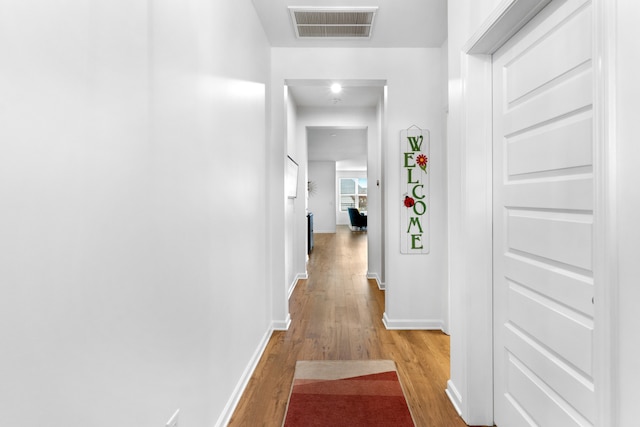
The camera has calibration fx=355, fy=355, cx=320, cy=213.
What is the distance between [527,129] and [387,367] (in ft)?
5.84

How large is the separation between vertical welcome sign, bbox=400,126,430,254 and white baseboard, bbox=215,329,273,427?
1.50 m

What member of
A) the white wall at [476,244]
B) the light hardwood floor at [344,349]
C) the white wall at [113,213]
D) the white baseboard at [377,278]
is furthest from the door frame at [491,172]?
the white baseboard at [377,278]

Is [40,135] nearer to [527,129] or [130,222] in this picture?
[130,222]

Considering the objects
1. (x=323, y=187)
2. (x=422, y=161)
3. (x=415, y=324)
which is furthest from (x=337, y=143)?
(x=415, y=324)

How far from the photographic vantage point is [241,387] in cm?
215

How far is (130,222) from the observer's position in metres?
1.05

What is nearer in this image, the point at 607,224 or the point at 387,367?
the point at 607,224

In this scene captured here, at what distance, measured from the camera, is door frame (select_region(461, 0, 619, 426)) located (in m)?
0.95

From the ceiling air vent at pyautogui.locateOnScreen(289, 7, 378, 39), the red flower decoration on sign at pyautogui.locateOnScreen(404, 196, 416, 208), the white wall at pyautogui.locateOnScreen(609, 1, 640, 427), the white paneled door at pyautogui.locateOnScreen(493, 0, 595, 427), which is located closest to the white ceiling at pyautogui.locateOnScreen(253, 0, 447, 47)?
the ceiling air vent at pyautogui.locateOnScreen(289, 7, 378, 39)

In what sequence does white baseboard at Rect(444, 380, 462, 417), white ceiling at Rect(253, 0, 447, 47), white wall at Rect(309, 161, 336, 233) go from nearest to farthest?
white baseboard at Rect(444, 380, 462, 417) → white ceiling at Rect(253, 0, 447, 47) → white wall at Rect(309, 161, 336, 233)

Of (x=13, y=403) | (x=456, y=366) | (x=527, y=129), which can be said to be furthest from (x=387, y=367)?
(x=13, y=403)

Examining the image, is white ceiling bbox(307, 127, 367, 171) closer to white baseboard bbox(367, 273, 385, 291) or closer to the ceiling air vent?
white baseboard bbox(367, 273, 385, 291)

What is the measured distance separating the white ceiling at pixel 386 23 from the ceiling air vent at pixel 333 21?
5 cm

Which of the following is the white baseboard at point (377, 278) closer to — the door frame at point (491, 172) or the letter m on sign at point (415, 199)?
the letter m on sign at point (415, 199)
